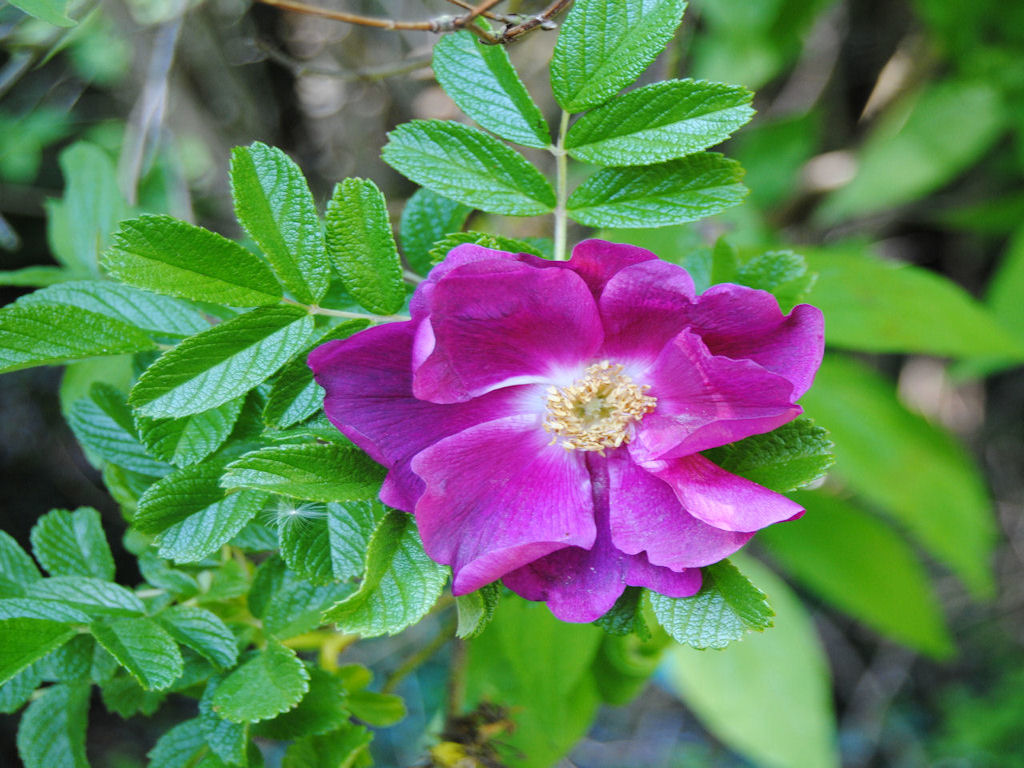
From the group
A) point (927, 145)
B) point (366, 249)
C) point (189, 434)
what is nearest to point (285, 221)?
point (366, 249)

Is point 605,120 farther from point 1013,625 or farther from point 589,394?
point 1013,625

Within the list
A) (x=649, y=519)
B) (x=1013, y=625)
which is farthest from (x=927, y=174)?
(x=649, y=519)

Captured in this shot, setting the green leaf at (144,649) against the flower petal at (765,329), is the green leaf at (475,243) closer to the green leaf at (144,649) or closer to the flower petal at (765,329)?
the flower petal at (765,329)

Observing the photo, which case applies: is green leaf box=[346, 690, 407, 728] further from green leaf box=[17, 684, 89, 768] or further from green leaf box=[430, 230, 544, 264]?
green leaf box=[430, 230, 544, 264]

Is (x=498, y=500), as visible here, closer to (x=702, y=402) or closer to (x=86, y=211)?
(x=702, y=402)

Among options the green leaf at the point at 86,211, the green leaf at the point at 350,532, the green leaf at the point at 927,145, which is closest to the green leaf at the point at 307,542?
the green leaf at the point at 350,532

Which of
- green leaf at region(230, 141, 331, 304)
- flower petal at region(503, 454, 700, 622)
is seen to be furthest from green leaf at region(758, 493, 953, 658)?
green leaf at region(230, 141, 331, 304)

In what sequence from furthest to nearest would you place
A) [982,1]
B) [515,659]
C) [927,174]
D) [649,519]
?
[927,174] < [982,1] < [515,659] < [649,519]
